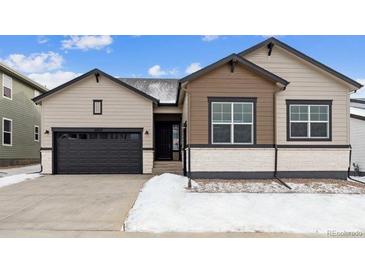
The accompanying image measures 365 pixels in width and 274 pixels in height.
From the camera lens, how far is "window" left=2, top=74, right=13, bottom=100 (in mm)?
19467

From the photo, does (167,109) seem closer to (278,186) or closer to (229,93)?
(229,93)

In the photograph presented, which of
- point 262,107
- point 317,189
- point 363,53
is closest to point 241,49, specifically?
point 262,107

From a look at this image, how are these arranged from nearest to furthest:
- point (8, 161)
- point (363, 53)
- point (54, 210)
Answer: point (54, 210), point (363, 53), point (8, 161)

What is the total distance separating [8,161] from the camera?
19.8 meters

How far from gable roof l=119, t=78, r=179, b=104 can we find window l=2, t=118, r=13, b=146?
8696mm

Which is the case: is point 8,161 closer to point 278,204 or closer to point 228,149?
point 228,149

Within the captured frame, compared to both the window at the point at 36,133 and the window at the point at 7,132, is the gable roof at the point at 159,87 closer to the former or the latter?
the window at the point at 7,132

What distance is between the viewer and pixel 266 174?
11930mm

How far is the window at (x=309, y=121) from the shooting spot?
12.5m

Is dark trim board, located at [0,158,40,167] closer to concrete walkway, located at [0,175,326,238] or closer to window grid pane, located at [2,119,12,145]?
window grid pane, located at [2,119,12,145]

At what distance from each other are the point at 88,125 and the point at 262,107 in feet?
28.2

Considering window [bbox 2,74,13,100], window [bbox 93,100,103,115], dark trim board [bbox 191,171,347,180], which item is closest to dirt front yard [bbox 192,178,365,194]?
dark trim board [bbox 191,171,347,180]

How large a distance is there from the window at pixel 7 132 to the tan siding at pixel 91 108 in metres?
6.93

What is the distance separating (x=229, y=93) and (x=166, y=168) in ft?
17.5
